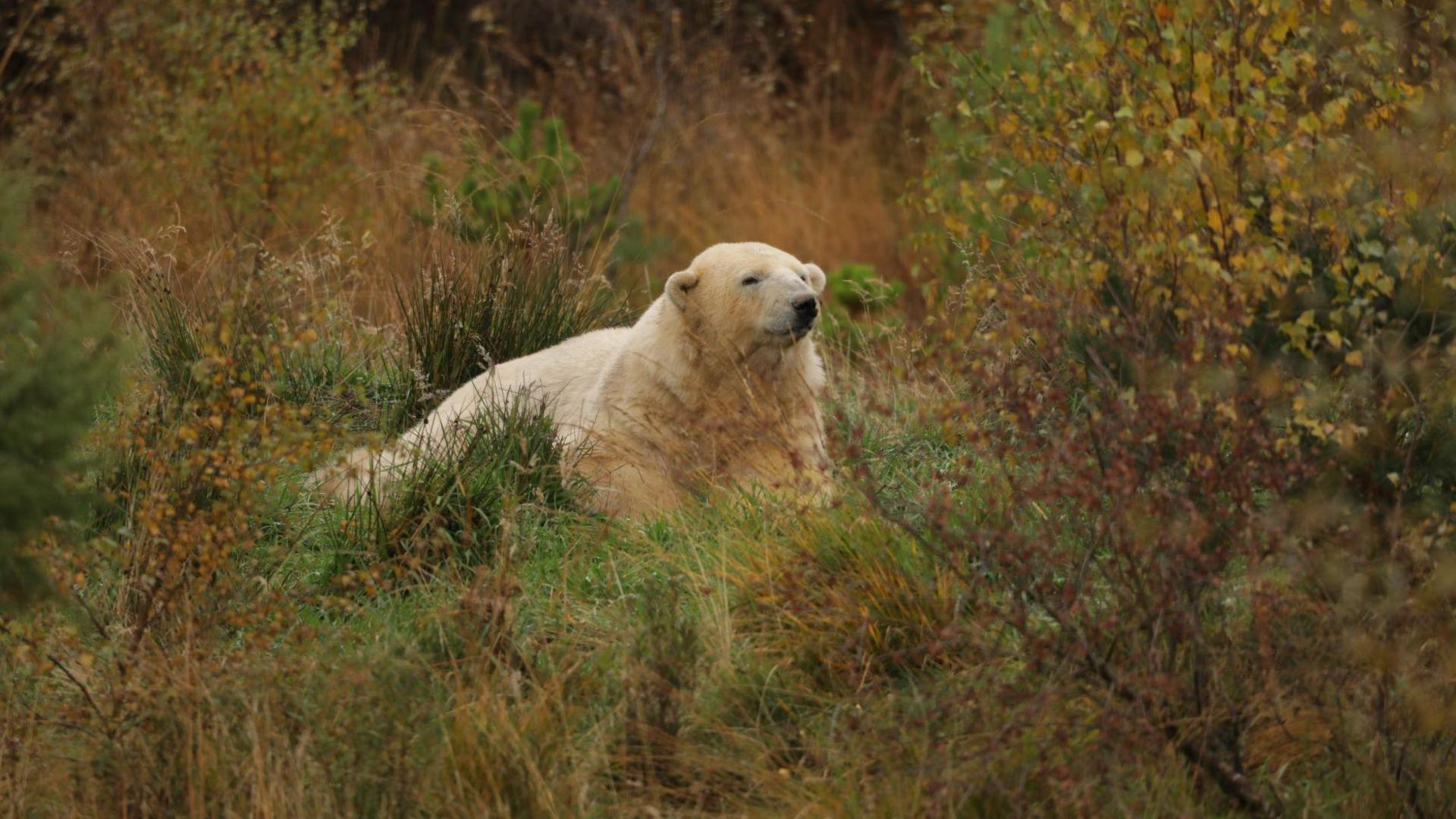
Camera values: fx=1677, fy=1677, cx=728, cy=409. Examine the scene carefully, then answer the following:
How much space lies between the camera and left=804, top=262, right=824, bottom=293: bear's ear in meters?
6.70

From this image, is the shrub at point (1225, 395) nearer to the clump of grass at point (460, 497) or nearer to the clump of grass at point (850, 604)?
the clump of grass at point (850, 604)

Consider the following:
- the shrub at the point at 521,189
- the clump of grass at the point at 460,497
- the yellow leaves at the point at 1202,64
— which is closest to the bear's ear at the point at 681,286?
the clump of grass at the point at 460,497

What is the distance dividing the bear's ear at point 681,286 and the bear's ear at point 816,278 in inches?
19.9

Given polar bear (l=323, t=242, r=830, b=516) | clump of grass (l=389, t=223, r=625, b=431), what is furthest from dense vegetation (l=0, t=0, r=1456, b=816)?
clump of grass (l=389, t=223, r=625, b=431)

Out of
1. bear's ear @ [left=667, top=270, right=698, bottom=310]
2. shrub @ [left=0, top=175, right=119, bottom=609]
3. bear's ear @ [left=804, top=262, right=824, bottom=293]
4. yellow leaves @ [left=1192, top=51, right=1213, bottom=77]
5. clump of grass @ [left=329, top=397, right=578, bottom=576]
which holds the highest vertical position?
yellow leaves @ [left=1192, top=51, right=1213, bottom=77]

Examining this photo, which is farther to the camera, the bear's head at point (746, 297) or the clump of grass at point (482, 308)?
the clump of grass at point (482, 308)

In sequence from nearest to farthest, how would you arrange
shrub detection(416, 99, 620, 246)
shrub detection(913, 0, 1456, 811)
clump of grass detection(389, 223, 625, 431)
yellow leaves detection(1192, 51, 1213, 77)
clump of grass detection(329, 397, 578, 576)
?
shrub detection(913, 0, 1456, 811)
yellow leaves detection(1192, 51, 1213, 77)
clump of grass detection(329, 397, 578, 576)
clump of grass detection(389, 223, 625, 431)
shrub detection(416, 99, 620, 246)

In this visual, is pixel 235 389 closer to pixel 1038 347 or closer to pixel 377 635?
pixel 377 635

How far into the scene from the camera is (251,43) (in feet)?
36.4

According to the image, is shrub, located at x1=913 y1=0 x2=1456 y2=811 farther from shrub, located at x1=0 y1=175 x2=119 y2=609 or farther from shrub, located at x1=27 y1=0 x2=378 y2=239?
shrub, located at x1=27 y1=0 x2=378 y2=239

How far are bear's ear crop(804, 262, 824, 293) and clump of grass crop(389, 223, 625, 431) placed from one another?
115 centimetres

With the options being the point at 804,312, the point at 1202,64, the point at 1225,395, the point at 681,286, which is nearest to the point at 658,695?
the point at 1225,395

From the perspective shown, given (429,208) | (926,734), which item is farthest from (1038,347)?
(429,208)

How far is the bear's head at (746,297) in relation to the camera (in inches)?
240
